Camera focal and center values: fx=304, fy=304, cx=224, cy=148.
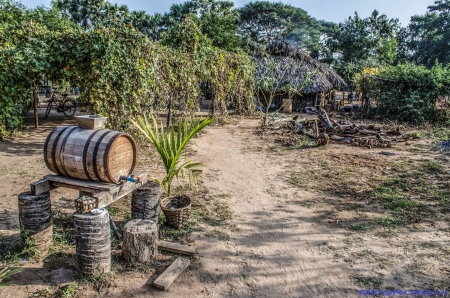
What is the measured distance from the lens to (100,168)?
279cm

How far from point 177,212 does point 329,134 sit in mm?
7347

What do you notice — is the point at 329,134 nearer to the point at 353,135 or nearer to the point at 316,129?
the point at 316,129

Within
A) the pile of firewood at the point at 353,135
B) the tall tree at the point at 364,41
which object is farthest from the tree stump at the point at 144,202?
the tall tree at the point at 364,41

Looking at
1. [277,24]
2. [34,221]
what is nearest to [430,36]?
[277,24]

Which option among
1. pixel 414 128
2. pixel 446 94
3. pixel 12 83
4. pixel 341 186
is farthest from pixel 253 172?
pixel 446 94

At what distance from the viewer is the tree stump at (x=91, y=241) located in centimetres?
253

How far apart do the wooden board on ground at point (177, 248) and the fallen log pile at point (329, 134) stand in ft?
19.4

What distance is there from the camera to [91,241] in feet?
8.32

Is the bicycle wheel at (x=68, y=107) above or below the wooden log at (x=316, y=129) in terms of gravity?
above

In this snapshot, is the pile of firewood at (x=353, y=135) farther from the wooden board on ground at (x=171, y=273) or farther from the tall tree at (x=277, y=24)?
the tall tree at (x=277, y=24)

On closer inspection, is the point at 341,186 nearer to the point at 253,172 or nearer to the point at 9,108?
the point at 253,172

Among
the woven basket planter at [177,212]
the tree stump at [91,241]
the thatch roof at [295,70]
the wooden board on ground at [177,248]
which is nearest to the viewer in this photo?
the tree stump at [91,241]

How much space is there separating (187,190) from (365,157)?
4.81 metres

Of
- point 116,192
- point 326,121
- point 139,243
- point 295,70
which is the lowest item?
point 139,243
